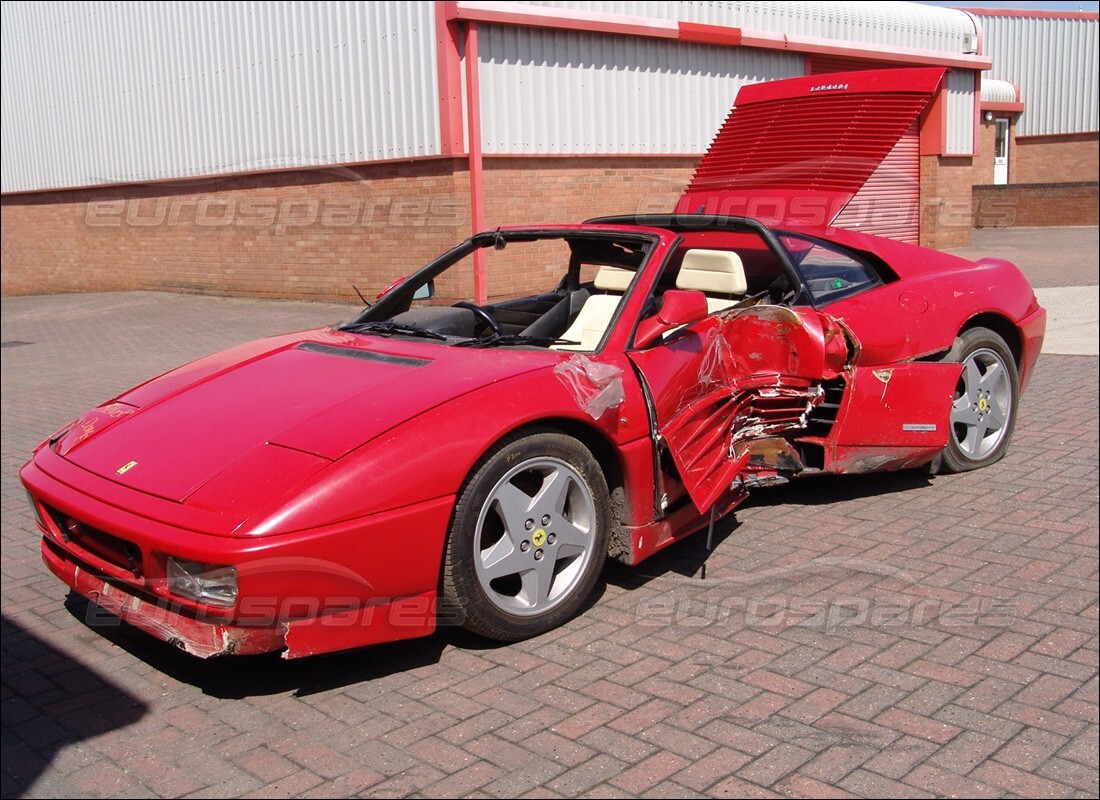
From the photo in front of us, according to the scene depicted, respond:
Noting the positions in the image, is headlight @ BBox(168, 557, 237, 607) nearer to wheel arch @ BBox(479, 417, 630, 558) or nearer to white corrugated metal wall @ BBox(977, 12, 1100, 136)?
wheel arch @ BBox(479, 417, 630, 558)

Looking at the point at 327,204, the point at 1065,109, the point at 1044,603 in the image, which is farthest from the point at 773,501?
the point at 1065,109

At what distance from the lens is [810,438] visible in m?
5.11

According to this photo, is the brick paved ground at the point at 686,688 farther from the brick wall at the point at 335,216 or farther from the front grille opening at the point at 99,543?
the brick wall at the point at 335,216

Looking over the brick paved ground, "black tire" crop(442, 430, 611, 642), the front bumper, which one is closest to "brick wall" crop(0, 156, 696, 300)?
the brick paved ground

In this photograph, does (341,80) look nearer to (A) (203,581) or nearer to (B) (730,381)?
(B) (730,381)

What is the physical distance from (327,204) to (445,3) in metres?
3.49

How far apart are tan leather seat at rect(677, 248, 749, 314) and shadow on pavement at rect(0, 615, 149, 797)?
3.26 metres

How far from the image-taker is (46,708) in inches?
142

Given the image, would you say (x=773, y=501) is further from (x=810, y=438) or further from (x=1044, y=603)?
(x=1044, y=603)

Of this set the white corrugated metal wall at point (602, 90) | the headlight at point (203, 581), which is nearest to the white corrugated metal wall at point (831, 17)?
the white corrugated metal wall at point (602, 90)

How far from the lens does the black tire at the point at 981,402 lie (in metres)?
5.71

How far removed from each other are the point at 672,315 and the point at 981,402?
2.42 m

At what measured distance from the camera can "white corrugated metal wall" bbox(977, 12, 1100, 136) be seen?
30.0 meters

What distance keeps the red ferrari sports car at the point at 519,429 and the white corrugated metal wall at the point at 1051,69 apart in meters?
27.4
